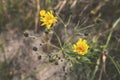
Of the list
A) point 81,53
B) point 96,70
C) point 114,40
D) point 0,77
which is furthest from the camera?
point 114,40

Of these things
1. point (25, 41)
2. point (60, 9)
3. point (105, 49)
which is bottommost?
point (105, 49)

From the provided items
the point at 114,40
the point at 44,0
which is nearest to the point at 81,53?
the point at 114,40

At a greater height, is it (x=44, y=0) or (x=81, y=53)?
(x=44, y=0)

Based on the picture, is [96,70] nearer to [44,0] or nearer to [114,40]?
[114,40]

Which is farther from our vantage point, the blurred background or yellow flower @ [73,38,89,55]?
the blurred background

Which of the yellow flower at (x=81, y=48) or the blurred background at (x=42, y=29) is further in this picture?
the blurred background at (x=42, y=29)

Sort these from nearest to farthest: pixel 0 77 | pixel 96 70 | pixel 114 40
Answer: pixel 96 70 → pixel 0 77 → pixel 114 40

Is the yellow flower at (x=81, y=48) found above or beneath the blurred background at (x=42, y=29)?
beneath

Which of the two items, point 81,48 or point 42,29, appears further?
point 42,29
